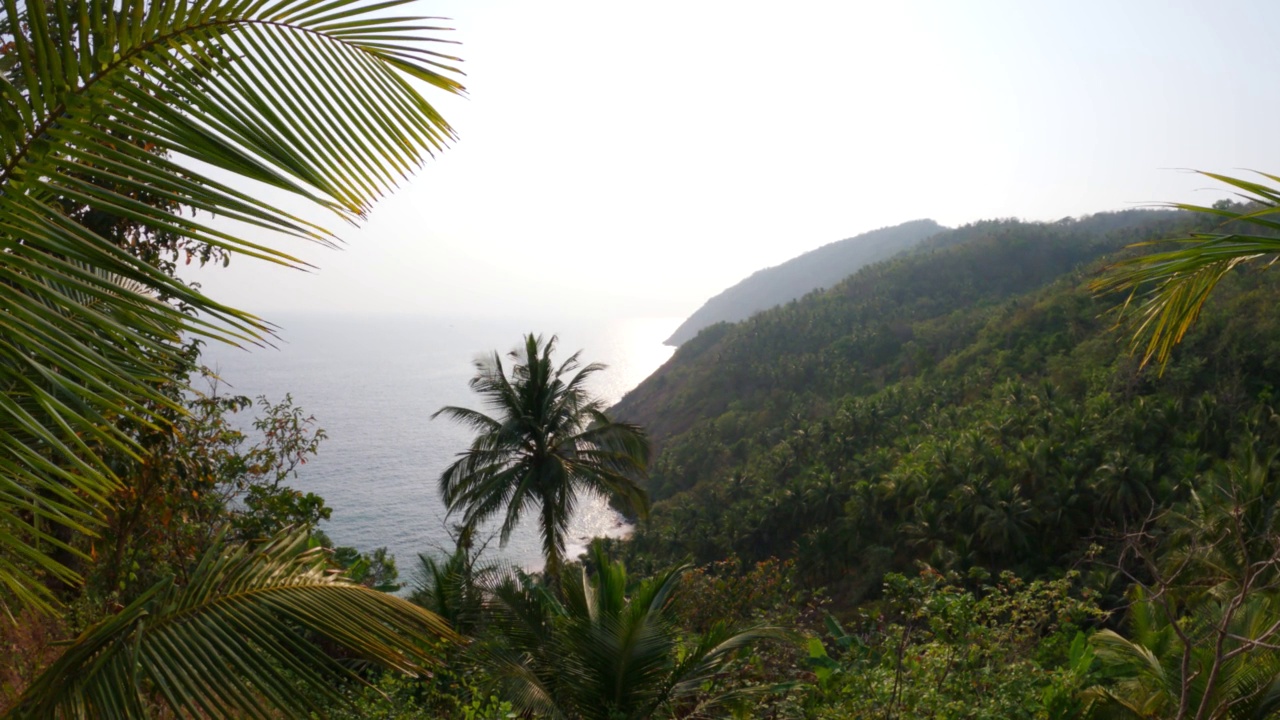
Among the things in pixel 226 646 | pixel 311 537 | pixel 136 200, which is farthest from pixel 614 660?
pixel 136 200

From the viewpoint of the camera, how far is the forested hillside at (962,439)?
114 feet

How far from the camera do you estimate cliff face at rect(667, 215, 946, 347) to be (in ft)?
554

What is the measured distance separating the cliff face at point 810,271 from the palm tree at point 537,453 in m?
145

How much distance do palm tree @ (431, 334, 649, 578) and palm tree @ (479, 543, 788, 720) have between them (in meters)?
11.7

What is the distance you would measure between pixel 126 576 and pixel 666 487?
51461mm

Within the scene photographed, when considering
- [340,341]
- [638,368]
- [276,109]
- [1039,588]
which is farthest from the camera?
[340,341]

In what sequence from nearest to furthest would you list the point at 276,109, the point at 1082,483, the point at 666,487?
the point at 276,109 → the point at 1082,483 → the point at 666,487

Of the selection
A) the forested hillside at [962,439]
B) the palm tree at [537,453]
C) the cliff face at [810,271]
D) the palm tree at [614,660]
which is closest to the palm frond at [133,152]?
the palm tree at [614,660]

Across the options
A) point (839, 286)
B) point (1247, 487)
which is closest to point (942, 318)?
point (839, 286)

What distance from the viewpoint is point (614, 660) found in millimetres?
5332

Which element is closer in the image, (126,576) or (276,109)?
(276,109)

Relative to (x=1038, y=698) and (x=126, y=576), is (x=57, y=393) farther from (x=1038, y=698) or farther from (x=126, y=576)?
(x=1038, y=698)

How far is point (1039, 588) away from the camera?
8117 millimetres

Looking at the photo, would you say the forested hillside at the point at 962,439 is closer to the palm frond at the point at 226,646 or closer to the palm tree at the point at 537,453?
the palm tree at the point at 537,453
